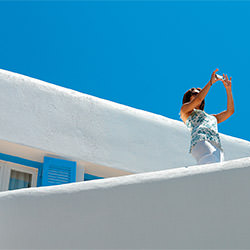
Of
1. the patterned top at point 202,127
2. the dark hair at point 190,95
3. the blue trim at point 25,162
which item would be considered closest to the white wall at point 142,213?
the patterned top at point 202,127

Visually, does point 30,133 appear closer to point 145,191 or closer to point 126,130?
point 126,130

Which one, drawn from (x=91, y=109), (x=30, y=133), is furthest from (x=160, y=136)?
(x=30, y=133)

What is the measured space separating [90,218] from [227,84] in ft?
5.80

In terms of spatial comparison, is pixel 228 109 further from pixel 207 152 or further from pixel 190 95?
pixel 207 152

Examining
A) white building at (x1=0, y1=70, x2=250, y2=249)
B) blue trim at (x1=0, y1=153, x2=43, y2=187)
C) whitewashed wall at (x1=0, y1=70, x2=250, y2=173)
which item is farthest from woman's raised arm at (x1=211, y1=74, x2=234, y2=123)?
blue trim at (x1=0, y1=153, x2=43, y2=187)

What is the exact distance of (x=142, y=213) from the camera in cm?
335

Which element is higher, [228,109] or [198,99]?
[228,109]

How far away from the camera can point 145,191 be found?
3.42 m

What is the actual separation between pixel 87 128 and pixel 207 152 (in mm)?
2616

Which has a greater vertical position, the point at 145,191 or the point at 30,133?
the point at 30,133

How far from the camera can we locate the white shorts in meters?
4.05

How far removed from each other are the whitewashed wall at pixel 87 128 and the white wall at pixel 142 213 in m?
2.43

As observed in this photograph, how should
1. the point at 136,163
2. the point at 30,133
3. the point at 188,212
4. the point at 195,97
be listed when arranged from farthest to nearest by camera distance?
1. the point at 136,163
2. the point at 30,133
3. the point at 195,97
4. the point at 188,212

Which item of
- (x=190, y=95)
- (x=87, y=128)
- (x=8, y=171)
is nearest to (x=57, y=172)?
(x=8, y=171)
